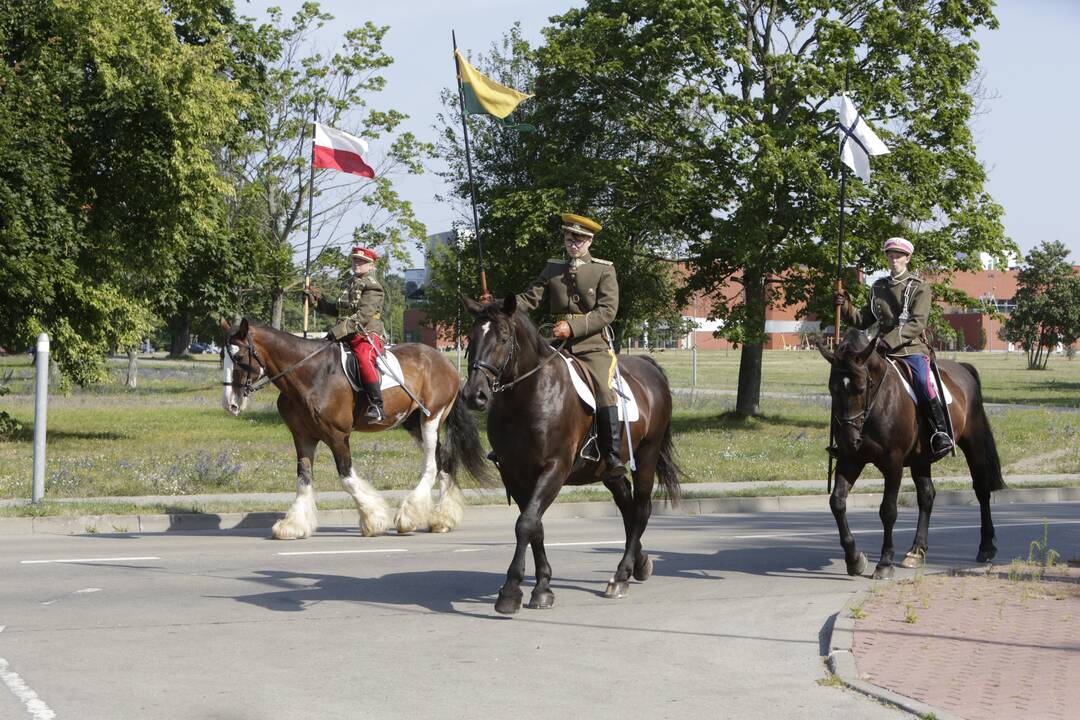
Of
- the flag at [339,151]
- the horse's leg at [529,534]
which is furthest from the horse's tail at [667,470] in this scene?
the flag at [339,151]

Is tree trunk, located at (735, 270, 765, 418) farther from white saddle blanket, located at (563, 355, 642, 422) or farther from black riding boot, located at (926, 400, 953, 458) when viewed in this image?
white saddle blanket, located at (563, 355, 642, 422)

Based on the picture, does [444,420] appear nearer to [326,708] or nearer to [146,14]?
[326,708]

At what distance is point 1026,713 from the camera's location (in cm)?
646

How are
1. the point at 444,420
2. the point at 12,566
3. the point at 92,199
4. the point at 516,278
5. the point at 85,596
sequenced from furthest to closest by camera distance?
the point at 516,278
the point at 92,199
the point at 444,420
the point at 12,566
the point at 85,596

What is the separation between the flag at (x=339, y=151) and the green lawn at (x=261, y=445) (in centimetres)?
495

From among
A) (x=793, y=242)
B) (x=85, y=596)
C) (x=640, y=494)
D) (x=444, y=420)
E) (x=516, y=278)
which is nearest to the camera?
(x=85, y=596)

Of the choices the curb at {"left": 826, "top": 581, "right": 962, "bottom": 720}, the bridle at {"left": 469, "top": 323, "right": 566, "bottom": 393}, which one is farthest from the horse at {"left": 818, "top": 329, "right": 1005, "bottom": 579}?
the bridle at {"left": 469, "top": 323, "right": 566, "bottom": 393}

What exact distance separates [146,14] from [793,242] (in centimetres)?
1524

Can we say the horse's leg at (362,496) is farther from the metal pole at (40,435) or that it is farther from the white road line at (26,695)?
the white road line at (26,695)

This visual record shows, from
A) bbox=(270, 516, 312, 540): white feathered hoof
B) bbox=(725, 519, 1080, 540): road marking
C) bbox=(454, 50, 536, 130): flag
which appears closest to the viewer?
bbox=(454, 50, 536, 130): flag

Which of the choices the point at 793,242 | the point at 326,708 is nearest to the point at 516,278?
the point at 793,242

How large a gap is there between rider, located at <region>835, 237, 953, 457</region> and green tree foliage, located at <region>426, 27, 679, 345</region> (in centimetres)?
1974

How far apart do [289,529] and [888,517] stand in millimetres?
6330

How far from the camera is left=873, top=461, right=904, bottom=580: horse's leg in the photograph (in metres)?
11.2
